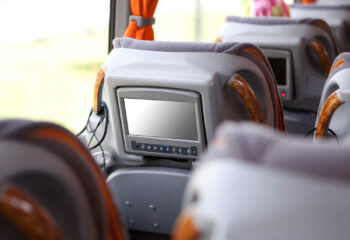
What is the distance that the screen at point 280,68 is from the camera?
3345 mm

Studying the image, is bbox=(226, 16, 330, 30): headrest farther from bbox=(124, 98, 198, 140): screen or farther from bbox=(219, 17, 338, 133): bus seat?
bbox=(124, 98, 198, 140): screen

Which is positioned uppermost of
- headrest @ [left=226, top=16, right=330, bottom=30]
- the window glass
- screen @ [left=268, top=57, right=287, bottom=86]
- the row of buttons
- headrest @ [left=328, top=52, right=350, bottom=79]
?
headrest @ [left=328, top=52, right=350, bottom=79]

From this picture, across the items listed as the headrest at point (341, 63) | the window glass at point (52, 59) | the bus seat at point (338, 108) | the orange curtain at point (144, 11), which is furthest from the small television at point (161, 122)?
the window glass at point (52, 59)

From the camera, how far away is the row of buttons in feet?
6.88

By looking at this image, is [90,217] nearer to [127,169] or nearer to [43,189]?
[43,189]

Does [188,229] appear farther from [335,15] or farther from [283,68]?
[335,15]

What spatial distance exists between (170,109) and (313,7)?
336 cm

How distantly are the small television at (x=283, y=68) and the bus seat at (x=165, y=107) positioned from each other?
103 centimetres

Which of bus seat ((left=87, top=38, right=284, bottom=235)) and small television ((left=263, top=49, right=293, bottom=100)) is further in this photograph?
small television ((left=263, top=49, right=293, bottom=100))

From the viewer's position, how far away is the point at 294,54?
3301 mm

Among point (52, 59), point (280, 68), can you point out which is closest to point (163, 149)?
point (280, 68)

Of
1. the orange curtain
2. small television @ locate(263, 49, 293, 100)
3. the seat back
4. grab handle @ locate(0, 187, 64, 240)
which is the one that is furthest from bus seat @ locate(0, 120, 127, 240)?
small television @ locate(263, 49, 293, 100)

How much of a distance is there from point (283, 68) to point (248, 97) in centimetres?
130

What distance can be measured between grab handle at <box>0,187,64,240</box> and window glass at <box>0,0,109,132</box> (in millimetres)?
8677
